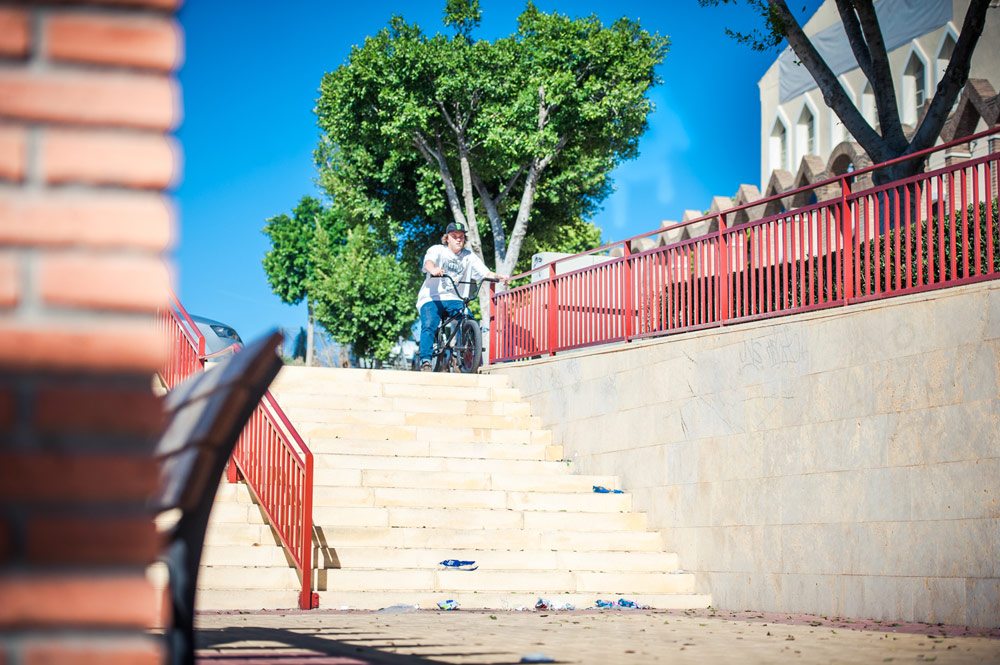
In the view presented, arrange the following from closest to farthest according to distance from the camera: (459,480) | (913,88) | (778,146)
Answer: (459,480), (913,88), (778,146)

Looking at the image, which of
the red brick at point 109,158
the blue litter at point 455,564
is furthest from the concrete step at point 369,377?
the red brick at point 109,158

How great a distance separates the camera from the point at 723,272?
12508mm

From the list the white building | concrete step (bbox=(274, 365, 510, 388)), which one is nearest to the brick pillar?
concrete step (bbox=(274, 365, 510, 388))

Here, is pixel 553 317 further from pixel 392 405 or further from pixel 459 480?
pixel 459 480

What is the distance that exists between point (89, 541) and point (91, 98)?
0.65 meters

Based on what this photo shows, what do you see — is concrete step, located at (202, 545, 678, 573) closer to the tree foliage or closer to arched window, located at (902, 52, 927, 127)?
arched window, located at (902, 52, 927, 127)

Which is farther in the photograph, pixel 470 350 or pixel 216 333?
pixel 216 333

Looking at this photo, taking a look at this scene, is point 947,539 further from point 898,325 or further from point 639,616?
point 639,616

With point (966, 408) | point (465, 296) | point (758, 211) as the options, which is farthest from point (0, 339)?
point (758, 211)

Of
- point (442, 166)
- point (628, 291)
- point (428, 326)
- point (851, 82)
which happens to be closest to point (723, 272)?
point (628, 291)

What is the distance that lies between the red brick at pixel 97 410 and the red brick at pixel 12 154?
1.06 ft

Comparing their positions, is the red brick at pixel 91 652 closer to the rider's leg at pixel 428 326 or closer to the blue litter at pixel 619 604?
the blue litter at pixel 619 604

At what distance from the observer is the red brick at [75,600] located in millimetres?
1641

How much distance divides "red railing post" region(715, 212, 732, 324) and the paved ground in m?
3.37
